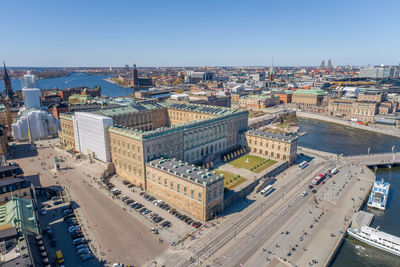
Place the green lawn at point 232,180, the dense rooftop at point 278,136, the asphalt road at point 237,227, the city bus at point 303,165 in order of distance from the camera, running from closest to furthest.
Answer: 1. the asphalt road at point 237,227
2. the green lawn at point 232,180
3. the city bus at point 303,165
4. the dense rooftop at point 278,136

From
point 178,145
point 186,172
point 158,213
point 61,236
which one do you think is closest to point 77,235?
point 61,236

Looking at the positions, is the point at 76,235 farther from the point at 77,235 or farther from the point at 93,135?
the point at 93,135

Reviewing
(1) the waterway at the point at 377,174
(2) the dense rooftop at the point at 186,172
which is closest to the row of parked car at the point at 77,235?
(2) the dense rooftop at the point at 186,172

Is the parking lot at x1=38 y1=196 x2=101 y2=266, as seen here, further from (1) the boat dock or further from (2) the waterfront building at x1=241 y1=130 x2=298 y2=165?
(2) the waterfront building at x1=241 y1=130 x2=298 y2=165

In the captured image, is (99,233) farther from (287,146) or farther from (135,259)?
(287,146)

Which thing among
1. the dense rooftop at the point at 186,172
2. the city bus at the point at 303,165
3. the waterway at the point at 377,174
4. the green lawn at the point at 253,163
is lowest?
the waterway at the point at 377,174

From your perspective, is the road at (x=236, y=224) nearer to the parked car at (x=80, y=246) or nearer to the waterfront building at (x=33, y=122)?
the parked car at (x=80, y=246)
